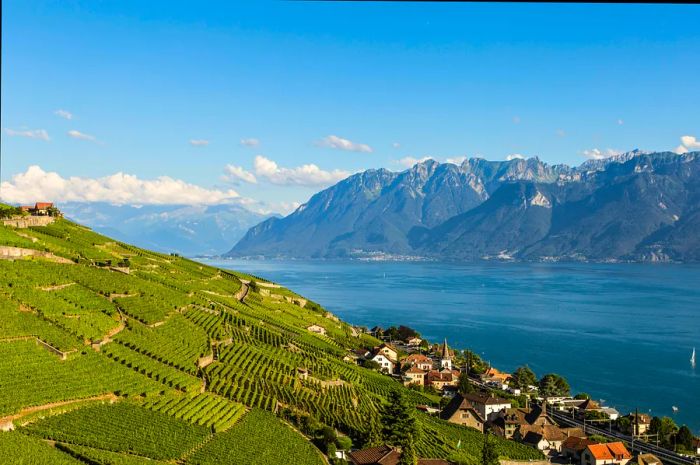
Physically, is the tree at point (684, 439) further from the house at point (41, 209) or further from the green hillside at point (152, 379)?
the house at point (41, 209)

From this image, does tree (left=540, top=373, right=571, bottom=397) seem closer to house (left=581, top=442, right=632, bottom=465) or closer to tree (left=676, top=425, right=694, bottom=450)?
tree (left=676, top=425, right=694, bottom=450)

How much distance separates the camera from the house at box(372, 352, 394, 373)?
222ft

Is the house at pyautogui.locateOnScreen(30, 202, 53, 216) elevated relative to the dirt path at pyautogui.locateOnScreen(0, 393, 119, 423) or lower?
elevated

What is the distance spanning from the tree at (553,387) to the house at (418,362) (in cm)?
1227

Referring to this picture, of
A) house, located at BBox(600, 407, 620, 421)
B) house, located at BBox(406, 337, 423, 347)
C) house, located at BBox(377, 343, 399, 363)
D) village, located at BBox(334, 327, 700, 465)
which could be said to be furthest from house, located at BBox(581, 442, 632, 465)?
house, located at BBox(406, 337, 423, 347)

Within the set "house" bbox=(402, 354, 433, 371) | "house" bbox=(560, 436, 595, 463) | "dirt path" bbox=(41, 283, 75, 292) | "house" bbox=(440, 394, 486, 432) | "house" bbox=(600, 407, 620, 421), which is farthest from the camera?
"house" bbox=(402, 354, 433, 371)

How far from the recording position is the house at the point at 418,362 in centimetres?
6931

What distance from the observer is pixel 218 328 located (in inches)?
1909

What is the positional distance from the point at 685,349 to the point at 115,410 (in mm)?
88515

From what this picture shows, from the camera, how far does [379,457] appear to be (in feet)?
102

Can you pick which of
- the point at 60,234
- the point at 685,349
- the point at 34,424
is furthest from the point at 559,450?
the point at 685,349

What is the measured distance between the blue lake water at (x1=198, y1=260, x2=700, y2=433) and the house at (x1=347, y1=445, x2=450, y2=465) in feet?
121

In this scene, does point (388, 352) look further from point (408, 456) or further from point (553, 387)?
point (408, 456)

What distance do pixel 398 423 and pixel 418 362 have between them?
37.2 metres
